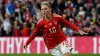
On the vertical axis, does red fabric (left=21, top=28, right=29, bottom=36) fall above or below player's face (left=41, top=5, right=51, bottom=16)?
below

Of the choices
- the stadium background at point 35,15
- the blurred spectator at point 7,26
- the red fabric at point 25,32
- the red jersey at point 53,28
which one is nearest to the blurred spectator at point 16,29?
the stadium background at point 35,15

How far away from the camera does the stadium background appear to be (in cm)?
2044

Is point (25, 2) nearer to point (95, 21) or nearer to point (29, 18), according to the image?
point (29, 18)

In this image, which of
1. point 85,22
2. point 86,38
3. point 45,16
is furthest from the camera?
point 85,22

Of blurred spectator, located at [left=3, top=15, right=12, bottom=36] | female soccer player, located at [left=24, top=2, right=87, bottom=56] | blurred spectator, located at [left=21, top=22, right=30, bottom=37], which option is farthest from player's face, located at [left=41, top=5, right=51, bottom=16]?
blurred spectator, located at [left=3, top=15, right=12, bottom=36]

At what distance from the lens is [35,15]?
2131 centimetres

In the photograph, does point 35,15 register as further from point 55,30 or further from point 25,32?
point 55,30

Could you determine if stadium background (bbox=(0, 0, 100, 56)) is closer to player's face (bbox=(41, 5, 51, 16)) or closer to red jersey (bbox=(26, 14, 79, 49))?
red jersey (bbox=(26, 14, 79, 49))

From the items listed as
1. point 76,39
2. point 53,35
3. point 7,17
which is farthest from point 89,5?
point 53,35

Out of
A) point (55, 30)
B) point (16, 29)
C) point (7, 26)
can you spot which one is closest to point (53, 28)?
point (55, 30)

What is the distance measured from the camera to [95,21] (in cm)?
2062

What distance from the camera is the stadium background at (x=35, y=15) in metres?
20.4

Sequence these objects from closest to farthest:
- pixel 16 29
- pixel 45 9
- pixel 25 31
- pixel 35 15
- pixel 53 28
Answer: pixel 45 9
pixel 53 28
pixel 25 31
pixel 16 29
pixel 35 15

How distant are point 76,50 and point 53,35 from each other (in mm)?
8299
